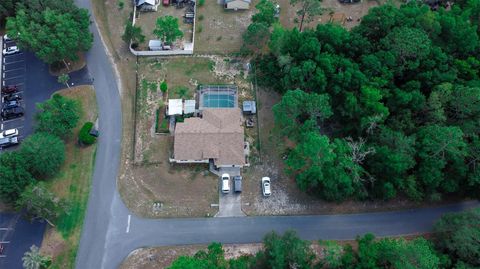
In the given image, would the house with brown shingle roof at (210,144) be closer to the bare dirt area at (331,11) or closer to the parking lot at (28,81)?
the parking lot at (28,81)

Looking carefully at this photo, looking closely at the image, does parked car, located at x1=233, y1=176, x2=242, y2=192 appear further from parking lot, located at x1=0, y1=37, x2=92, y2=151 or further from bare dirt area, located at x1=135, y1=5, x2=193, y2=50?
parking lot, located at x1=0, y1=37, x2=92, y2=151

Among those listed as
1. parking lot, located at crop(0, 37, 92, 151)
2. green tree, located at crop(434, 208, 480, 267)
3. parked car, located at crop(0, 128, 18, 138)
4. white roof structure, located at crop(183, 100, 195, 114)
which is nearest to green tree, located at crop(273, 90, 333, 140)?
white roof structure, located at crop(183, 100, 195, 114)

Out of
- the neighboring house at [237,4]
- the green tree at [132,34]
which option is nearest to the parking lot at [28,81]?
the green tree at [132,34]

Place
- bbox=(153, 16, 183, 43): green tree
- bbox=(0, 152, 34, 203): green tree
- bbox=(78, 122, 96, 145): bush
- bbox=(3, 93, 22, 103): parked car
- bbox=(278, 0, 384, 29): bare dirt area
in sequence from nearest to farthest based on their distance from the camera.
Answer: bbox=(0, 152, 34, 203): green tree → bbox=(78, 122, 96, 145): bush → bbox=(3, 93, 22, 103): parked car → bbox=(153, 16, 183, 43): green tree → bbox=(278, 0, 384, 29): bare dirt area

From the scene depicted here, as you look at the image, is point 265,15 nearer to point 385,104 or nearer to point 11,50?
point 385,104

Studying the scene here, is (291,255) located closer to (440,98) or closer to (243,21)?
(440,98)
